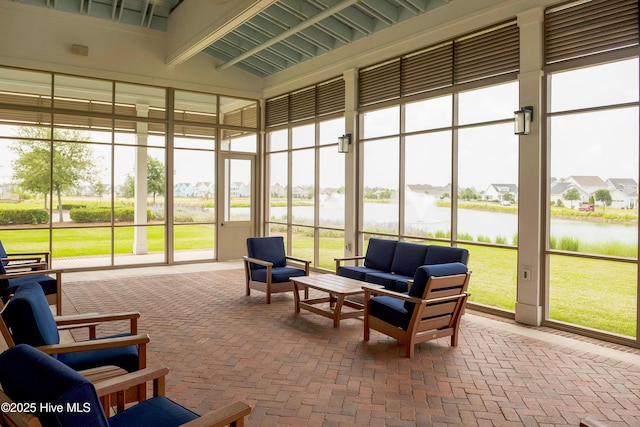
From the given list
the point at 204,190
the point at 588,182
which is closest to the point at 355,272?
the point at 588,182

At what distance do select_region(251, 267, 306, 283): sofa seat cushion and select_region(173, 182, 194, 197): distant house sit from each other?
14.6ft

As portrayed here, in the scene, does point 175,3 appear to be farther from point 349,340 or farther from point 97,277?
point 349,340

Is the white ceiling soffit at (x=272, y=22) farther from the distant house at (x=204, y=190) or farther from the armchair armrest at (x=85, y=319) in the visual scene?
the armchair armrest at (x=85, y=319)

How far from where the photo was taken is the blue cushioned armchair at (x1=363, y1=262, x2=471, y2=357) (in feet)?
14.7

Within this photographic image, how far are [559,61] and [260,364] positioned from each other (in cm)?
489

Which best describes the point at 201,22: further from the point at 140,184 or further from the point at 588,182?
the point at 588,182

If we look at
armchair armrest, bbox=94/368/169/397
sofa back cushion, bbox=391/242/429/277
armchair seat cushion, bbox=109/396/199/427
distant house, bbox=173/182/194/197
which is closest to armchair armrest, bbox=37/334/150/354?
armchair armrest, bbox=94/368/169/397

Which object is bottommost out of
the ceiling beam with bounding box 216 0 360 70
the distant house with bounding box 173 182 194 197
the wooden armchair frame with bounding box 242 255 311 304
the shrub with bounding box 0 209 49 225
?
the wooden armchair frame with bounding box 242 255 311 304

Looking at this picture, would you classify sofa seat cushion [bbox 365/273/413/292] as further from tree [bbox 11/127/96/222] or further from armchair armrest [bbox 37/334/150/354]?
tree [bbox 11/127/96/222]

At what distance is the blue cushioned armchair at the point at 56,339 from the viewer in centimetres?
276

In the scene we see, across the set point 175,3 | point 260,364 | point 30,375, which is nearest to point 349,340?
point 260,364

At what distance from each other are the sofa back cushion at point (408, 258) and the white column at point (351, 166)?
1855 millimetres

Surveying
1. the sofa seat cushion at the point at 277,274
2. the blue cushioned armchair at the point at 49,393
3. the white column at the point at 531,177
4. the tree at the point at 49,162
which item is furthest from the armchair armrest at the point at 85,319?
the tree at the point at 49,162

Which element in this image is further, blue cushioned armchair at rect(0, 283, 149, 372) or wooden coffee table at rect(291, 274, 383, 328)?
wooden coffee table at rect(291, 274, 383, 328)
